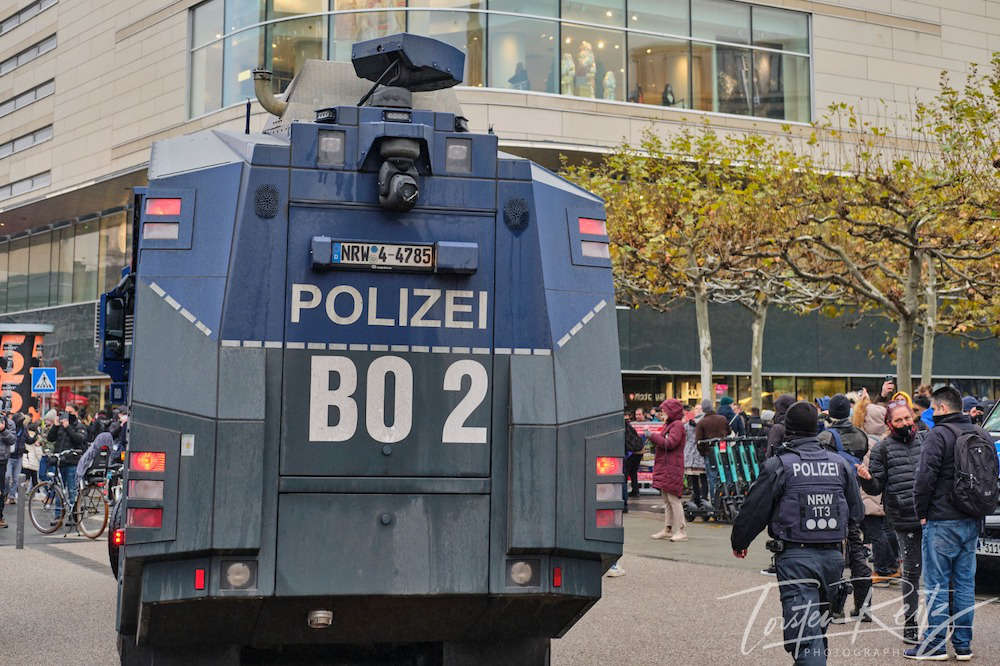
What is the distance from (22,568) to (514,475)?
10040 mm

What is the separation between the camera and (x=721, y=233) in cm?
2591

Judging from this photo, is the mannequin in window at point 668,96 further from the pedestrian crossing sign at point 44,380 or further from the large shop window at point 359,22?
the pedestrian crossing sign at point 44,380

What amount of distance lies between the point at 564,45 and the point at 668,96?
144 inches

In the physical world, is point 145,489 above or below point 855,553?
above

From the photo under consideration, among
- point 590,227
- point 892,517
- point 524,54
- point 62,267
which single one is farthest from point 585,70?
point 590,227

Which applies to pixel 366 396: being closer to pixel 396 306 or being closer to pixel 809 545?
pixel 396 306

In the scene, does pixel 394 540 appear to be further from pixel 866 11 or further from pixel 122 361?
pixel 866 11

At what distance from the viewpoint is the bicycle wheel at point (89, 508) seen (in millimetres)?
17750

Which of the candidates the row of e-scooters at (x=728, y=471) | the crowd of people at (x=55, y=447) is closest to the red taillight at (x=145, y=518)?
the crowd of people at (x=55, y=447)

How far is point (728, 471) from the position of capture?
18.8m

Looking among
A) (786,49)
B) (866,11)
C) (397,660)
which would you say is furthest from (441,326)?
(866,11)

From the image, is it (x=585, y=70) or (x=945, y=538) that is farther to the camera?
(x=585, y=70)

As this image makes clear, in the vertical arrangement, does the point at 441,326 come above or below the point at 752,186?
below

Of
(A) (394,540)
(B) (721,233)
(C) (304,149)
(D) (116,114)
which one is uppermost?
(D) (116,114)
